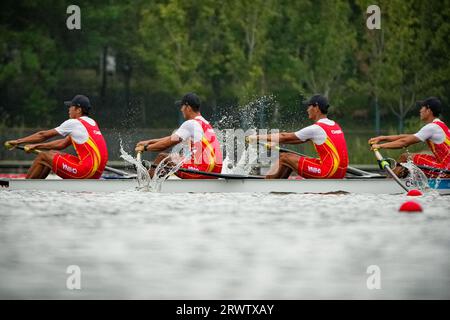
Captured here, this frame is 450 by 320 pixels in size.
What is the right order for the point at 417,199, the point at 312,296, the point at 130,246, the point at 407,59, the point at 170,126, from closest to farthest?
1. the point at 312,296
2. the point at 130,246
3. the point at 417,199
4. the point at 407,59
5. the point at 170,126

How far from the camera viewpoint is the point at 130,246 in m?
12.7

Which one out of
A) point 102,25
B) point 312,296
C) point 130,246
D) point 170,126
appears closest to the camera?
point 312,296

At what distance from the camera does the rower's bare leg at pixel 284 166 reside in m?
18.2

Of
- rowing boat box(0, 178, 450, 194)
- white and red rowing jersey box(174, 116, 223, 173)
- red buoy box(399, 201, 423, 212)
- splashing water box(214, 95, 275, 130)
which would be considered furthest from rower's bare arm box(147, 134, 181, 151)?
splashing water box(214, 95, 275, 130)

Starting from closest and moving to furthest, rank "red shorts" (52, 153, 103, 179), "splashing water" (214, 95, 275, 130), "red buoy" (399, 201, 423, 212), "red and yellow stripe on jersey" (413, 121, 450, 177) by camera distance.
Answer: "red buoy" (399, 201, 423, 212), "red shorts" (52, 153, 103, 179), "red and yellow stripe on jersey" (413, 121, 450, 177), "splashing water" (214, 95, 275, 130)

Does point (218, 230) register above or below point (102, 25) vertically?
below

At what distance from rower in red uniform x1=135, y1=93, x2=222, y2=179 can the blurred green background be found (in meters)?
15.5

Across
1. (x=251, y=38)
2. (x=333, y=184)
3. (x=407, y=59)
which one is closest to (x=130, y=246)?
(x=333, y=184)

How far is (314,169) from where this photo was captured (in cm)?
1823

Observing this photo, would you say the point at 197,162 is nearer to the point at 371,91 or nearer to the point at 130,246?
the point at 130,246

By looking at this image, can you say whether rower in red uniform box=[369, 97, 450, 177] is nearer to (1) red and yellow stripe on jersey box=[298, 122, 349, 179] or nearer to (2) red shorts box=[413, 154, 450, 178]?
(2) red shorts box=[413, 154, 450, 178]

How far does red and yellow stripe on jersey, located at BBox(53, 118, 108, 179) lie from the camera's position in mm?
18406

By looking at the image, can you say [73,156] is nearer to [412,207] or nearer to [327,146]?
[327,146]

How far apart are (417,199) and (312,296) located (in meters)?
7.84
